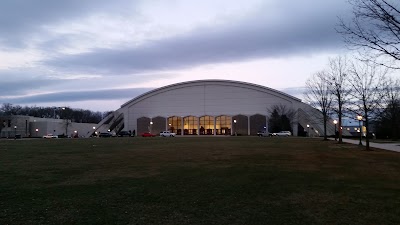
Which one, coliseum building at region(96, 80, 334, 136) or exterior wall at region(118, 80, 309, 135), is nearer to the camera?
coliseum building at region(96, 80, 334, 136)

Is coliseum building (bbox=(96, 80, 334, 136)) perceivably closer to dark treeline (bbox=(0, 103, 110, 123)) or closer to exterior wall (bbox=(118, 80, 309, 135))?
exterior wall (bbox=(118, 80, 309, 135))

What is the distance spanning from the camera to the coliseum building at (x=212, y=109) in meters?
116

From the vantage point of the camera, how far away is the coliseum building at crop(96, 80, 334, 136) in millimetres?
116375

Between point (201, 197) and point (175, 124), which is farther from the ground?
point (175, 124)

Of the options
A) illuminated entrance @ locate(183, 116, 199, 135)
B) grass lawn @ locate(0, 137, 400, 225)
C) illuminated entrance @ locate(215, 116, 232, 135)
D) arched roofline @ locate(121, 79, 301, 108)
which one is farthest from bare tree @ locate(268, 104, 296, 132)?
grass lawn @ locate(0, 137, 400, 225)

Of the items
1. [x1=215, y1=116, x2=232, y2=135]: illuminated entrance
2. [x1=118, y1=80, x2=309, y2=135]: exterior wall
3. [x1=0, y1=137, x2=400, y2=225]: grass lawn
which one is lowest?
[x1=0, y1=137, x2=400, y2=225]: grass lawn

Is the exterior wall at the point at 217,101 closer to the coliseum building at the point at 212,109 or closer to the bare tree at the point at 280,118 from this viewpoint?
the coliseum building at the point at 212,109

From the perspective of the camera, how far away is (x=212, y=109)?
12019 cm

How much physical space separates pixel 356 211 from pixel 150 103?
12043 centimetres

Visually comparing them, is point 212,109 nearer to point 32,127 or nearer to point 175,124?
point 175,124

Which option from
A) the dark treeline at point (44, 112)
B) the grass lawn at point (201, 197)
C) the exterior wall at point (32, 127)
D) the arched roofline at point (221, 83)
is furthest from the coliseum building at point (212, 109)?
the grass lawn at point (201, 197)

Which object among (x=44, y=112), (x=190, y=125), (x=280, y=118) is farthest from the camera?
(x=44, y=112)

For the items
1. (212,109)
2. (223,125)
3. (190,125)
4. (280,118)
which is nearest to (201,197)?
(280,118)

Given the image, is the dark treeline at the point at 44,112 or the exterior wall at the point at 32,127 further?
the dark treeline at the point at 44,112
